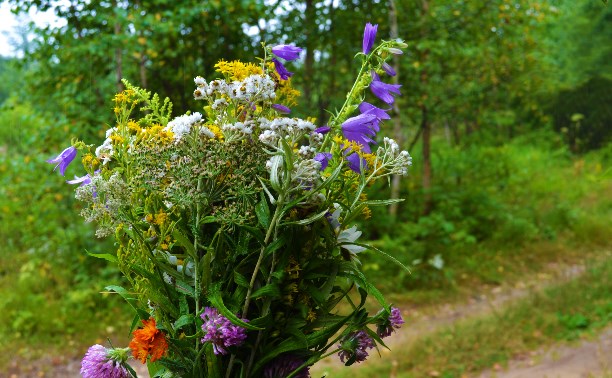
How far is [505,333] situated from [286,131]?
455cm

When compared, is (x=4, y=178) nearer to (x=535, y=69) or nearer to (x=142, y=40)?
(x=142, y=40)

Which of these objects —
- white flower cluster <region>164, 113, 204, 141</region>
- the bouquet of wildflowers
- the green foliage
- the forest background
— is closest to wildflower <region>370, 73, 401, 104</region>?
the bouquet of wildflowers

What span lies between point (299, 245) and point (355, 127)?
0.25 meters

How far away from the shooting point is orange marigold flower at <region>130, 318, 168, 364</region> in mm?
1148

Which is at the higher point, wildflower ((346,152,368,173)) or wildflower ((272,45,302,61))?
wildflower ((272,45,302,61))

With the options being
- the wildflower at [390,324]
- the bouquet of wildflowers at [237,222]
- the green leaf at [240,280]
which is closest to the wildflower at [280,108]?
the bouquet of wildflowers at [237,222]

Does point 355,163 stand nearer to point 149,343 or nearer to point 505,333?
point 149,343

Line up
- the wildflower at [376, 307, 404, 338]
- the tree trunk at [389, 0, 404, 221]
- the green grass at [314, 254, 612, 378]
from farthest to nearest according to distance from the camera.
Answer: the tree trunk at [389, 0, 404, 221] < the green grass at [314, 254, 612, 378] < the wildflower at [376, 307, 404, 338]

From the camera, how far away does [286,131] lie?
111 cm

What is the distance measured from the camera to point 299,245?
120 centimetres

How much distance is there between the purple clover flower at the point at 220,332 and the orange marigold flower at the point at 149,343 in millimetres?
103

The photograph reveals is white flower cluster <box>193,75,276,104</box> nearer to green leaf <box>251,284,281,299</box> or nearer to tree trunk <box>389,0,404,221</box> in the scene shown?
green leaf <box>251,284,281,299</box>

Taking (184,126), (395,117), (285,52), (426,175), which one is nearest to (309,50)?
(395,117)

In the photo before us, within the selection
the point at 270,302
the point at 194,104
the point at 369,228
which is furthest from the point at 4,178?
the point at 270,302
